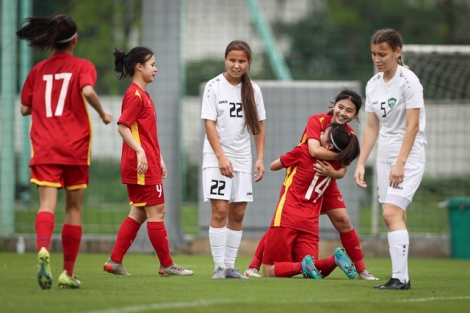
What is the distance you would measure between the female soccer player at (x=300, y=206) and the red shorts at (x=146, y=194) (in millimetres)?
1015

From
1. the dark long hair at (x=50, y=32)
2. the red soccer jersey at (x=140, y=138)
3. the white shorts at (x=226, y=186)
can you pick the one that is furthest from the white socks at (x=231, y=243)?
the dark long hair at (x=50, y=32)

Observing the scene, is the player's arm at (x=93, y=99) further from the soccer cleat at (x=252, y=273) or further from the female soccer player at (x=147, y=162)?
the soccer cleat at (x=252, y=273)

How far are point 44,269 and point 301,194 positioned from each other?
2744 mm

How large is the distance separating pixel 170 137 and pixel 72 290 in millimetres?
6891

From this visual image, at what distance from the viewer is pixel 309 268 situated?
7461 millimetres

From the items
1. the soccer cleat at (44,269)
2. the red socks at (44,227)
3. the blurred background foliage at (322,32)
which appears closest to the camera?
the soccer cleat at (44,269)

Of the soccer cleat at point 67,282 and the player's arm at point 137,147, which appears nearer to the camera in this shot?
the soccer cleat at point 67,282

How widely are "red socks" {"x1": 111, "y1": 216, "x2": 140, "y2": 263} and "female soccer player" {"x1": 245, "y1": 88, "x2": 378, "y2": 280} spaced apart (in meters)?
1.08

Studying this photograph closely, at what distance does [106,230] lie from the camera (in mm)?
16016

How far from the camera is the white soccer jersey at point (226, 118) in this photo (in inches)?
299

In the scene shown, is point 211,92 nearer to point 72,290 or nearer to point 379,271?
point 72,290

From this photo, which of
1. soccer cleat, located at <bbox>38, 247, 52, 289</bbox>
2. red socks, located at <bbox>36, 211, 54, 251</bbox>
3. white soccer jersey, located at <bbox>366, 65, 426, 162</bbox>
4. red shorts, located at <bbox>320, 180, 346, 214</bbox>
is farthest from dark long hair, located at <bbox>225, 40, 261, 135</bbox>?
soccer cleat, located at <bbox>38, 247, 52, 289</bbox>

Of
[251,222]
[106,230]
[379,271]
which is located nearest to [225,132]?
[379,271]

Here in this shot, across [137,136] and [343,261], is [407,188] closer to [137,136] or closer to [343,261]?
[343,261]
